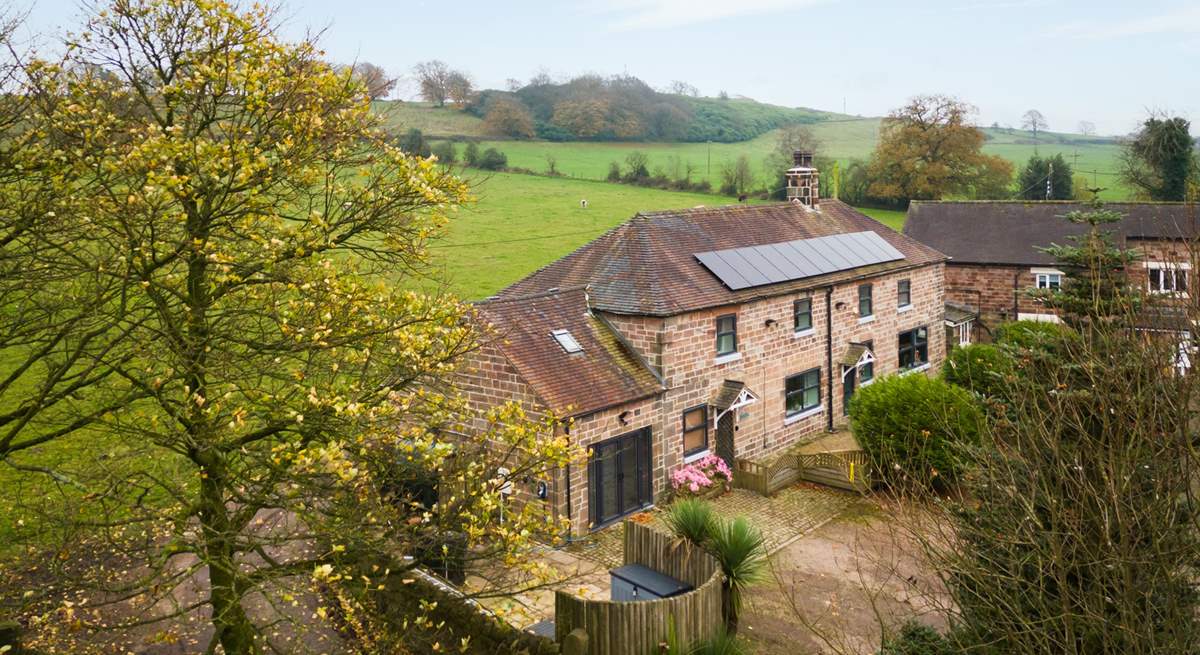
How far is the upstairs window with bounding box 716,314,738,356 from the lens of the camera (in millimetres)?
25391

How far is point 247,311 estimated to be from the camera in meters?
11.7

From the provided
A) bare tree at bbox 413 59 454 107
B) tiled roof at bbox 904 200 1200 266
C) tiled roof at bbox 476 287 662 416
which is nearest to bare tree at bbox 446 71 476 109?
bare tree at bbox 413 59 454 107

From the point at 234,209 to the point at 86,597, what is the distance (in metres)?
8.64

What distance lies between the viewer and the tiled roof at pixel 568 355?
21.1 metres

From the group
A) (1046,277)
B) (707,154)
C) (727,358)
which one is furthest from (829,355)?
(707,154)

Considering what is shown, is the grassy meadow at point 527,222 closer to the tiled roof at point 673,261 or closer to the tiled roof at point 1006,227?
the tiled roof at point 673,261

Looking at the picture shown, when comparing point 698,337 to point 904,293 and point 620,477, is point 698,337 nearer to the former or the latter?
point 620,477

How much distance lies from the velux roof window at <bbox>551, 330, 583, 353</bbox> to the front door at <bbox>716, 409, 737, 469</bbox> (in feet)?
17.1

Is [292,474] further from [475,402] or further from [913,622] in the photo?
[475,402]

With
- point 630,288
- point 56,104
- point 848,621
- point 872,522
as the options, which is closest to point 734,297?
point 630,288

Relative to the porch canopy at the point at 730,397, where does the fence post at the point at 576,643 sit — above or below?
below

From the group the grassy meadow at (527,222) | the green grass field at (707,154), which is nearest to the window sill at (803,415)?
the grassy meadow at (527,222)

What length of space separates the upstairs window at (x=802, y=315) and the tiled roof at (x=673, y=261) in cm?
57

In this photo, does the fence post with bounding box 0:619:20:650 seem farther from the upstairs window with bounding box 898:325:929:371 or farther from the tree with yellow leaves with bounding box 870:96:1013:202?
the tree with yellow leaves with bounding box 870:96:1013:202
